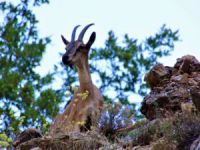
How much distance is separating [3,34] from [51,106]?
390 cm

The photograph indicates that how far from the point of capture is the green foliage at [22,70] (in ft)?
54.4

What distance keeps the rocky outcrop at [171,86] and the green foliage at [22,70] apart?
571 cm

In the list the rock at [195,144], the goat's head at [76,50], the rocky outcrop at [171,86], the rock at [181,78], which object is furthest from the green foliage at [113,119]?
the goat's head at [76,50]

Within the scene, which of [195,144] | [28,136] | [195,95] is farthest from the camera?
[28,136]

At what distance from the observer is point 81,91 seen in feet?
Answer: 43.4

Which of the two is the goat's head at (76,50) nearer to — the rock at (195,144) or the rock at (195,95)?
the rock at (195,95)

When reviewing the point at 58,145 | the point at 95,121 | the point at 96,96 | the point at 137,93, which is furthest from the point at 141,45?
the point at 58,145

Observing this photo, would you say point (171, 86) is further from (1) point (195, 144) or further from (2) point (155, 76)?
(1) point (195, 144)

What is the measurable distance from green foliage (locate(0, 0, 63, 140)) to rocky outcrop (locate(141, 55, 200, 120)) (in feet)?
18.7

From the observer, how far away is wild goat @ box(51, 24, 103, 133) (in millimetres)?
11688

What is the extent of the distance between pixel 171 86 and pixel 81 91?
4322 mm

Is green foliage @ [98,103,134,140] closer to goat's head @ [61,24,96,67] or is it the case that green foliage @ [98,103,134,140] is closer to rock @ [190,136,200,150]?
rock @ [190,136,200,150]

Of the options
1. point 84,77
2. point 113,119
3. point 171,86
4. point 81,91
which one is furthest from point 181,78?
point 84,77

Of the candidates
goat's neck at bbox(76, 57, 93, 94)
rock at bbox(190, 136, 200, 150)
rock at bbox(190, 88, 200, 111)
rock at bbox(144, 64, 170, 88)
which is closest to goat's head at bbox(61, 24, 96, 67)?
goat's neck at bbox(76, 57, 93, 94)
